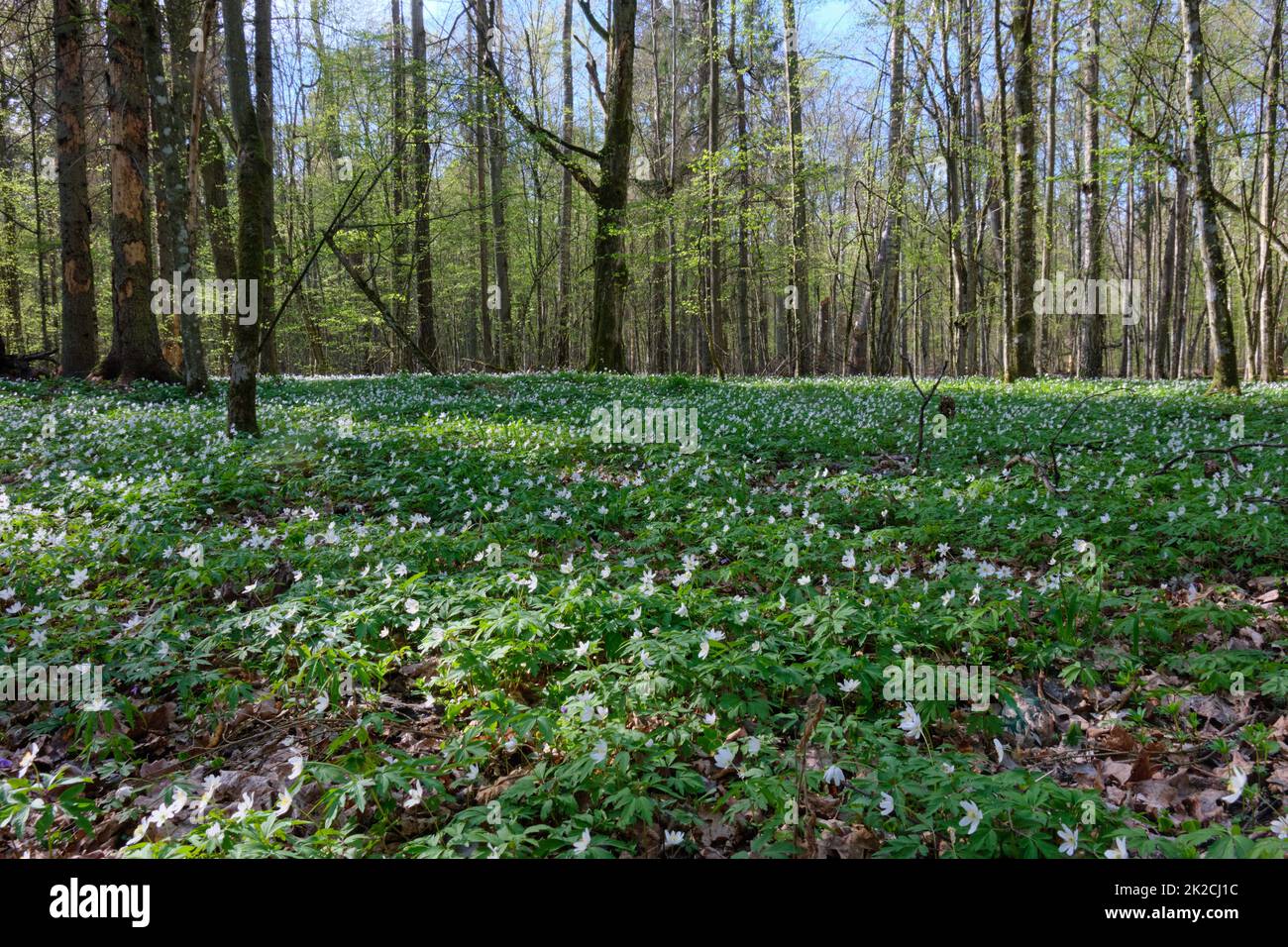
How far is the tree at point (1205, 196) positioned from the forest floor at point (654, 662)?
5774 mm

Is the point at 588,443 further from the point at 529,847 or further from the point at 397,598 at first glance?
the point at 529,847

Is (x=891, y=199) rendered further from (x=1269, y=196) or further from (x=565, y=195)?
(x=565, y=195)

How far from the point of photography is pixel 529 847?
234 cm

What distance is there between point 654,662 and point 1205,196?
12.3 m

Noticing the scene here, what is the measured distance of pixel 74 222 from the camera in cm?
1402
